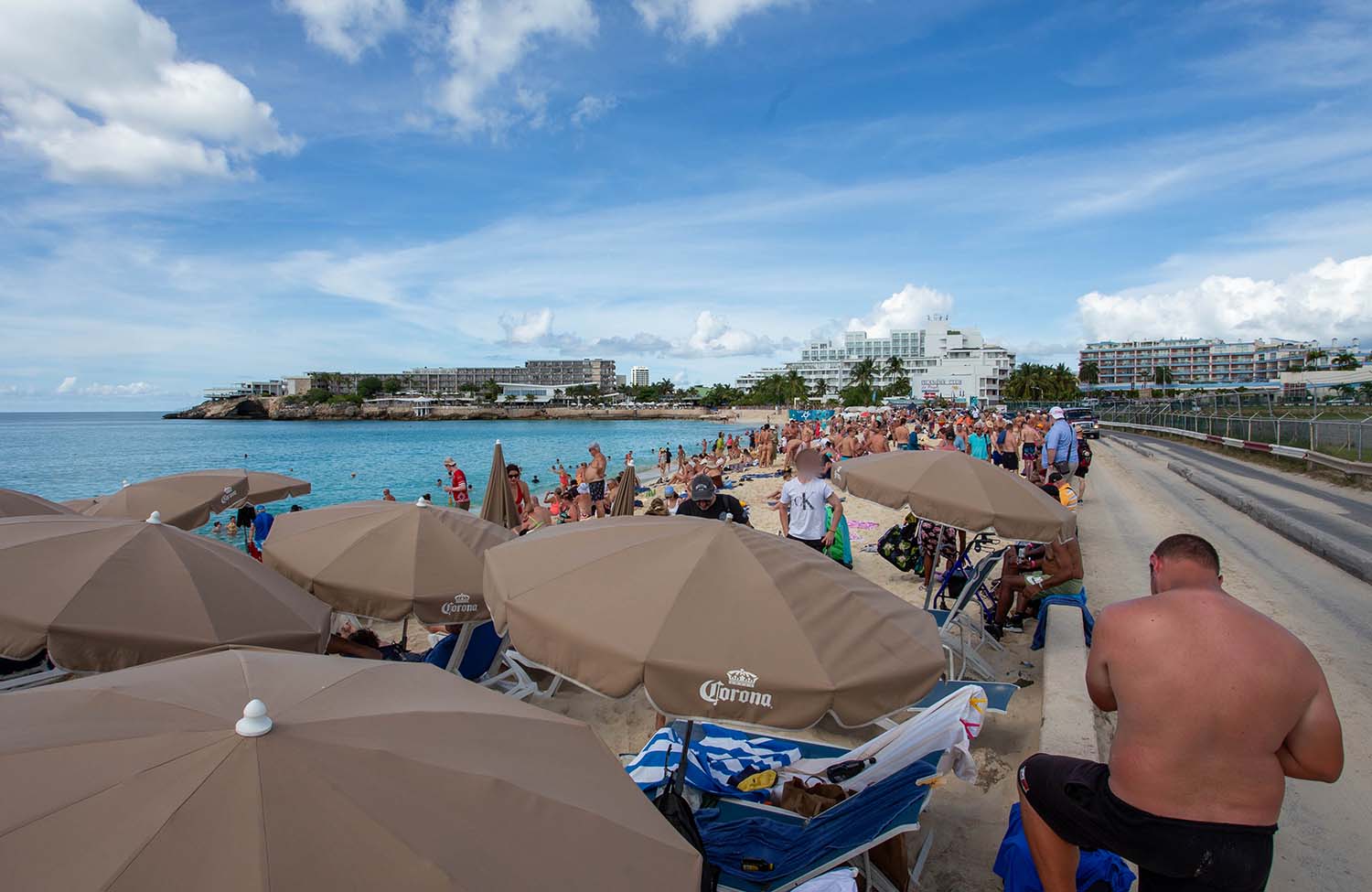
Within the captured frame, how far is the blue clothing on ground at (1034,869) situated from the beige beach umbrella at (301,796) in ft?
6.25

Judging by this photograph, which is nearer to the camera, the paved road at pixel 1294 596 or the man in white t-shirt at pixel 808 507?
the paved road at pixel 1294 596

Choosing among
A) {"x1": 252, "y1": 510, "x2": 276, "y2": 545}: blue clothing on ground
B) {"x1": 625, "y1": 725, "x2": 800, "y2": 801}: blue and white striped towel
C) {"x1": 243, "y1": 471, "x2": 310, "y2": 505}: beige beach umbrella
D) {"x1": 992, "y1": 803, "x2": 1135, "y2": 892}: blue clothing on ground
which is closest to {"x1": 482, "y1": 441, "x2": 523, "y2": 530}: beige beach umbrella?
{"x1": 243, "y1": 471, "x2": 310, "y2": 505}: beige beach umbrella

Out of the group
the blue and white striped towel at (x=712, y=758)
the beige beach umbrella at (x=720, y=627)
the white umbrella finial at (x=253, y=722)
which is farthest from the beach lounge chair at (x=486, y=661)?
the white umbrella finial at (x=253, y=722)

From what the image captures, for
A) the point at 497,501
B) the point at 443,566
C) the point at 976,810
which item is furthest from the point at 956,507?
the point at 497,501

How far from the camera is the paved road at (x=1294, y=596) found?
3.37 meters

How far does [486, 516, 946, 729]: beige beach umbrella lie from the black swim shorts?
58cm

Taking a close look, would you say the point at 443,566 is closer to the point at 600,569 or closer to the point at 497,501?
the point at 600,569

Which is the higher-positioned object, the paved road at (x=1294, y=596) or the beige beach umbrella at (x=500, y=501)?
the beige beach umbrella at (x=500, y=501)

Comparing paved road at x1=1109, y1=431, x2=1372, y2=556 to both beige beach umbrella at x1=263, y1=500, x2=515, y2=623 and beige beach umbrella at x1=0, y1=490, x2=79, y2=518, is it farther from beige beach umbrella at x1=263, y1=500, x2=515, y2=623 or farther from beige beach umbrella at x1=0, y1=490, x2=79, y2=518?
beige beach umbrella at x1=0, y1=490, x2=79, y2=518

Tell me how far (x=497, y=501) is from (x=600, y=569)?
7.24m

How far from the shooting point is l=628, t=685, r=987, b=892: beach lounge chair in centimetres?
295

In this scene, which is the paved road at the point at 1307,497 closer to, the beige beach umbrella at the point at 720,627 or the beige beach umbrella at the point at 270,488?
the beige beach umbrella at the point at 720,627

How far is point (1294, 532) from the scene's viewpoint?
1059 cm

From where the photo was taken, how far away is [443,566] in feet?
14.9
